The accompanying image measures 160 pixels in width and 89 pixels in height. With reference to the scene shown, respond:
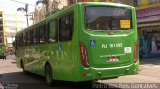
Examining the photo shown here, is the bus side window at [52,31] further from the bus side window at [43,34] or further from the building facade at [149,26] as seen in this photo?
the building facade at [149,26]

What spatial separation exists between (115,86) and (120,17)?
8.99 ft

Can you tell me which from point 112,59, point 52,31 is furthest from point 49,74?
point 112,59

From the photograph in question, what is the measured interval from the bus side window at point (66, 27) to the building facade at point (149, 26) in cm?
1797

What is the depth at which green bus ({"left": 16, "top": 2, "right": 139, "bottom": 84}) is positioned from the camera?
34.5 feet

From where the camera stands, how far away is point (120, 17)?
11.2 meters

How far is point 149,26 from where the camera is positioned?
99.0 feet

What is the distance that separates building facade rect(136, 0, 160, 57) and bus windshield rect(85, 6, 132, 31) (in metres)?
17.7

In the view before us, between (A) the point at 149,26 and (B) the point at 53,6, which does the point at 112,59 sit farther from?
(B) the point at 53,6

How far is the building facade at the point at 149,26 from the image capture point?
29156 millimetres

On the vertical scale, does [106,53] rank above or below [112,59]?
above

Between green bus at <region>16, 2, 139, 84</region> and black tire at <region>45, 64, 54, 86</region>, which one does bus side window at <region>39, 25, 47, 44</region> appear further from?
green bus at <region>16, 2, 139, 84</region>

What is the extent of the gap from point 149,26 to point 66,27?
65.4 feet

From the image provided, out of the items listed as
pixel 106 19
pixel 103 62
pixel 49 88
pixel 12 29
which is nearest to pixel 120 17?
pixel 106 19

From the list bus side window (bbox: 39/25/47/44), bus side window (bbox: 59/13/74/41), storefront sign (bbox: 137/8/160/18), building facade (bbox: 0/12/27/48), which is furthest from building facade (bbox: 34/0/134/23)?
building facade (bbox: 0/12/27/48)
